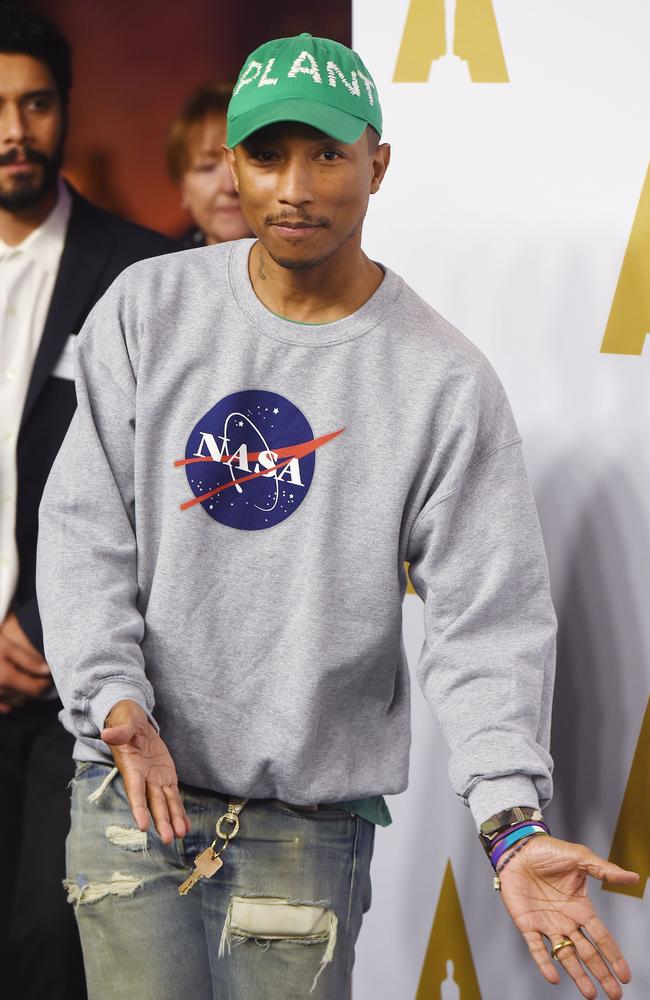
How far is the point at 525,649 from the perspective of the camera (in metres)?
1.48

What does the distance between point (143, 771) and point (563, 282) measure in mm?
947

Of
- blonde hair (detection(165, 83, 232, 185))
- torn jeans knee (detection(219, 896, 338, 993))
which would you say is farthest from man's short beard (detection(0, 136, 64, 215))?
torn jeans knee (detection(219, 896, 338, 993))

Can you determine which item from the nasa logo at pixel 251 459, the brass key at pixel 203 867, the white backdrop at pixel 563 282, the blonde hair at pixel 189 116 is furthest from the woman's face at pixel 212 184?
the brass key at pixel 203 867

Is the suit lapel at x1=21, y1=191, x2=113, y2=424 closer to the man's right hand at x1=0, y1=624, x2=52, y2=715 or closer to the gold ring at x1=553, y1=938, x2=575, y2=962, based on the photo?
the man's right hand at x1=0, y1=624, x2=52, y2=715

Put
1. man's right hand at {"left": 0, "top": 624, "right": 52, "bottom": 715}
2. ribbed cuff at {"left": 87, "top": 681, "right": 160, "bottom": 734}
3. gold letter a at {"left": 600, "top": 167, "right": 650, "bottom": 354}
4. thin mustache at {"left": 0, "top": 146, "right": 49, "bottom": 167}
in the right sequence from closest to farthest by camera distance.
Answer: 1. ribbed cuff at {"left": 87, "top": 681, "right": 160, "bottom": 734}
2. gold letter a at {"left": 600, "top": 167, "right": 650, "bottom": 354}
3. man's right hand at {"left": 0, "top": 624, "right": 52, "bottom": 715}
4. thin mustache at {"left": 0, "top": 146, "right": 49, "bottom": 167}

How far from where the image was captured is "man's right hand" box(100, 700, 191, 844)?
133cm

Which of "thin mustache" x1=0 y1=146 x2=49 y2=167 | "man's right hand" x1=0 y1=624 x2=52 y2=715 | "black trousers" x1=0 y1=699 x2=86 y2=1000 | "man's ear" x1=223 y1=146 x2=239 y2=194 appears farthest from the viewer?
"thin mustache" x1=0 y1=146 x2=49 y2=167

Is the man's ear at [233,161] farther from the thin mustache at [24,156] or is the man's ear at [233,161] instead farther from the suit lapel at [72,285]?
the thin mustache at [24,156]

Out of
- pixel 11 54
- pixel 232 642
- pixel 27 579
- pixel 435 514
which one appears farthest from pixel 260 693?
pixel 11 54

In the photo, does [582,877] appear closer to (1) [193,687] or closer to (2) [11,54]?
(1) [193,687]

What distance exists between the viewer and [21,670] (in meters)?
2.19

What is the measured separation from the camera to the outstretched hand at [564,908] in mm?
1286

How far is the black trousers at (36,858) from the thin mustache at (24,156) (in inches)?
39.4

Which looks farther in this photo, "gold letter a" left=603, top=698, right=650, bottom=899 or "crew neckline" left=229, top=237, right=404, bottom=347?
"gold letter a" left=603, top=698, right=650, bottom=899
